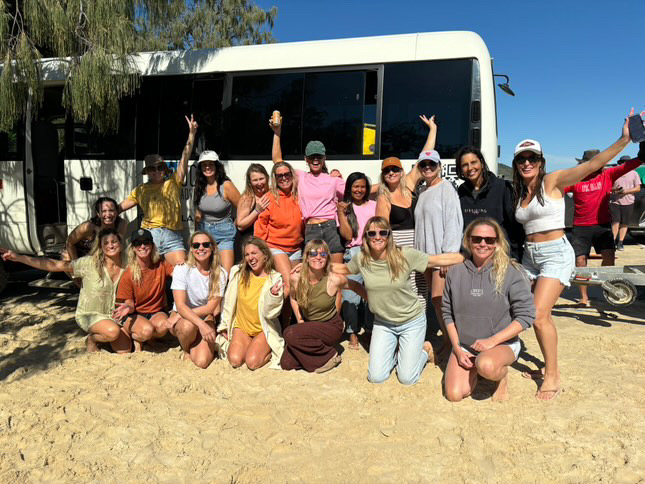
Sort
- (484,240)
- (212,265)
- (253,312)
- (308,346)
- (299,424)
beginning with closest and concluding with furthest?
(299,424) < (484,240) < (308,346) < (253,312) < (212,265)

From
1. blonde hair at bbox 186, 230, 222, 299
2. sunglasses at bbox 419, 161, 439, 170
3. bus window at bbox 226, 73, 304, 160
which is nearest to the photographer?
sunglasses at bbox 419, 161, 439, 170

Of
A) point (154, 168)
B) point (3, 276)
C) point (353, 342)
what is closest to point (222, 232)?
point (154, 168)

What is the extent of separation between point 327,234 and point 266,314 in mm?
954

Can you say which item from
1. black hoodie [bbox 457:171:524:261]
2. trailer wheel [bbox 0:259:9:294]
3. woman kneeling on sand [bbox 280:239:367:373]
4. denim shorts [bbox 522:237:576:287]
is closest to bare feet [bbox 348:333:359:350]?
woman kneeling on sand [bbox 280:239:367:373]

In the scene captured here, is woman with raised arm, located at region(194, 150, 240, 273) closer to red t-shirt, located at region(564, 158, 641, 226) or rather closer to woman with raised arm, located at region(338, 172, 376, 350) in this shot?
woman with raised arm, located at region(338, 172, 376, 350)

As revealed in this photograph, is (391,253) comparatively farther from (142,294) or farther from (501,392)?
(142,294)

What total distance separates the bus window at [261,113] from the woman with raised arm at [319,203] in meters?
0.94

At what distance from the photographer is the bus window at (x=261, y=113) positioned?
5.65m

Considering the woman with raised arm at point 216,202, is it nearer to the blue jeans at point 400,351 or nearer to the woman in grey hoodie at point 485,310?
the blue jeans at point 400,351

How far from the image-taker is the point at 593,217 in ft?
20.0

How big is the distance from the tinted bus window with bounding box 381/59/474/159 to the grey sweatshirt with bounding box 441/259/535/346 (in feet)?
6.18

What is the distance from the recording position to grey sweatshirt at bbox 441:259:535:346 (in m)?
3.62

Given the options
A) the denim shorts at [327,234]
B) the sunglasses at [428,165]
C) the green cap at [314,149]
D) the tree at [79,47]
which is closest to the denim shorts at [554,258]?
the sunglasses at [428,165]

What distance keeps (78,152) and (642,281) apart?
677cm
